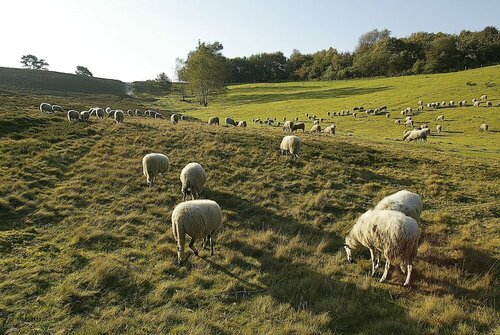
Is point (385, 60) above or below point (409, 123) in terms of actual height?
above

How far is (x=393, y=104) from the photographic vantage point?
61875 mm

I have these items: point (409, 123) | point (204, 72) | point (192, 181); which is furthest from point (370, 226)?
point (204, 72)

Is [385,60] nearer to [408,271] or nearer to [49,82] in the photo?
[49,82]

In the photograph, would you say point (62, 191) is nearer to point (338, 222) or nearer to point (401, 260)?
point (338, 222)

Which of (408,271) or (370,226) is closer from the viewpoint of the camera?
(408,271)

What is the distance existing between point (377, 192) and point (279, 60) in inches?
5344

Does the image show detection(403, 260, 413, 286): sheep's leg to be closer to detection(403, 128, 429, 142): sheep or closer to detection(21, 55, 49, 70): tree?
detection(403, 128, 429, 142): sheep

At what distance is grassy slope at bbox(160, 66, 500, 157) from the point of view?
1547 inches

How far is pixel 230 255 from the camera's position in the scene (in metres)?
10.3

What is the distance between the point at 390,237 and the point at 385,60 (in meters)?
107

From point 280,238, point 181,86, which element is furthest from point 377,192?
point 181,86

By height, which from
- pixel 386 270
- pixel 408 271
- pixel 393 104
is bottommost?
pixel 386 270

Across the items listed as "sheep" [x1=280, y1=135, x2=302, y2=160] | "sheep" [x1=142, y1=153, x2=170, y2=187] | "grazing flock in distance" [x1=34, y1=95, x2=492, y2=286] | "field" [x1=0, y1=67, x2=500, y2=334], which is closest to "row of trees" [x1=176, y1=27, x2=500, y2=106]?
"field" [x1=0, y1=67, x2=500, y2=334]

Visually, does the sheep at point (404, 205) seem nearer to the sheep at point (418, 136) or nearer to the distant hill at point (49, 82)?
the sheep at point (418, 136)
